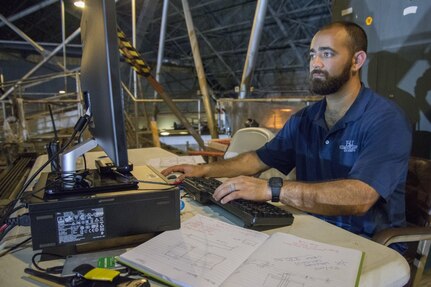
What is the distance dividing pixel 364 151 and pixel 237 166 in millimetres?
526

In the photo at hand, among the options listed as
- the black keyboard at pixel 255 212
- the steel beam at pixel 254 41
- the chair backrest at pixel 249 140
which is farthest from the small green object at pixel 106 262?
the steel beam at pixel 254 41

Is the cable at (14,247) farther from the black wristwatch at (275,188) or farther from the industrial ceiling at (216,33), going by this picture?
the industrial ceiling at (216,33)

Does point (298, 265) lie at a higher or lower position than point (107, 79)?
lower

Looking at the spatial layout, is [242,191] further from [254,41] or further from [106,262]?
[254,41]

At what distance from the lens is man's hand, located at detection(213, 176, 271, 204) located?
0.88 meters

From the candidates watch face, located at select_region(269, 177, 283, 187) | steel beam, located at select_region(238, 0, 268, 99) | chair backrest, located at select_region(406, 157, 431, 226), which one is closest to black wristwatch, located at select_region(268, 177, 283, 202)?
watch face, located at select_region(269, 177, 283, 187)

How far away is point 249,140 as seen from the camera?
1830 mm

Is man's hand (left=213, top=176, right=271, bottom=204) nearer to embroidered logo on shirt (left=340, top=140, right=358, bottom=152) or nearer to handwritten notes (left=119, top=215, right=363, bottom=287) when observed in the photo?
handwritten notes (left=119, top=215, right=363, bottom=287)

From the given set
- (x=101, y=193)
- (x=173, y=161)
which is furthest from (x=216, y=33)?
(x=101, y=193)

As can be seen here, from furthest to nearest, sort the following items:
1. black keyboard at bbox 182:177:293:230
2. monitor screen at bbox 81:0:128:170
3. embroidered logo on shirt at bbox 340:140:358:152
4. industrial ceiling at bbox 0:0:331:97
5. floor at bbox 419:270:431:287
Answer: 1. industrial ceiling at bbox 0:0:331:97
2. floor at bbox 419:270:431:287
3. embroidered logo on shirt at bbox 340:140:358:152
4. black keyboard at bbox 182:177:293:230
5. monitor screen at bbox 81:0:128:170

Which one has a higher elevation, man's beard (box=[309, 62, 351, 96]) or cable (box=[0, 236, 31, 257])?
man's beard (box=[309, 62, 351, 96])

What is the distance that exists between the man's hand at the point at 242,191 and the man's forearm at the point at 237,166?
0.38m

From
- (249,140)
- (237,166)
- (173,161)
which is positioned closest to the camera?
(237,166)

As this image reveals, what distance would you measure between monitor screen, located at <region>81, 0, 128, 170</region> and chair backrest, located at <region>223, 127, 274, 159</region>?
1.18 metres
